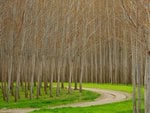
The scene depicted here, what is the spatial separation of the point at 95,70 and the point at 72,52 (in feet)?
56.7

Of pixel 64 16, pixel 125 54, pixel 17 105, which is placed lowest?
pixel 17 105

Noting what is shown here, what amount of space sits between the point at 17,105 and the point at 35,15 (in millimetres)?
8015

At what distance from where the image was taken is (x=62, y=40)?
32.8 meters

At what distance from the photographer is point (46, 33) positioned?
3028 centimetres

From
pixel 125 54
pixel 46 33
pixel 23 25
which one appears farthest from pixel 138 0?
Answer: pixel 125 54

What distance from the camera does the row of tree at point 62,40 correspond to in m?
18.0

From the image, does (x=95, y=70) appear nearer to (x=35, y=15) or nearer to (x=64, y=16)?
(x=64, y=16)

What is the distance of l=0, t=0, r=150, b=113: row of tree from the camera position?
18.0 meters

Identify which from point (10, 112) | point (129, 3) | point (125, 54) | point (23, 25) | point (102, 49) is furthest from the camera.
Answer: point (102, 49)

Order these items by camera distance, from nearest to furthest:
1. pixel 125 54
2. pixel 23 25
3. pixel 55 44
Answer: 1. pixel 23 25
2. pixel 55 44
3. pixel 125 54

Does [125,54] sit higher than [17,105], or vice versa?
[125,54]

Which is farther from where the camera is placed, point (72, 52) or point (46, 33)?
point (72, 52)

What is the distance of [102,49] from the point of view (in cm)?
5366

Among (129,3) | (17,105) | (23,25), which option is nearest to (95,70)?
(23,25)
